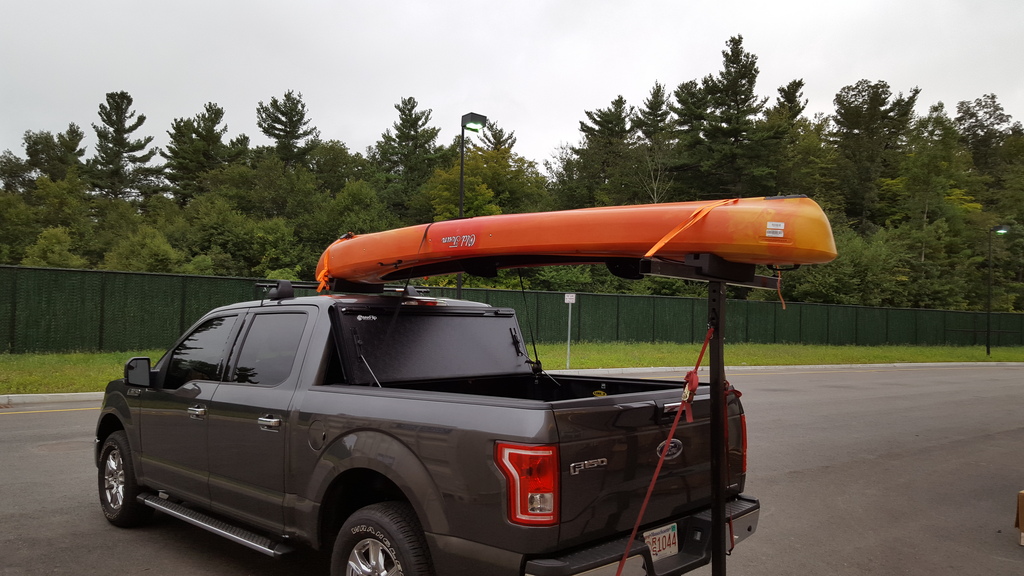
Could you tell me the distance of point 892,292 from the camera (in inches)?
2098

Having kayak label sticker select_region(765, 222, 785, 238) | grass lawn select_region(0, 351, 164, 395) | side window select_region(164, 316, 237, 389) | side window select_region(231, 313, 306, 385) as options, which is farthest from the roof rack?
grass lawn select_region(0, 351, 164, 395)

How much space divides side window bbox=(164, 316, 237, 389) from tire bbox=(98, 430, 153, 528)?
0.82m

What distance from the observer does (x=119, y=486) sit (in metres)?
5.67

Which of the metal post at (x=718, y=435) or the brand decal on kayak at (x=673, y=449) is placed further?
the brand decal on kayak at (x=673, y=449)

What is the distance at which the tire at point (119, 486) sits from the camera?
548cm

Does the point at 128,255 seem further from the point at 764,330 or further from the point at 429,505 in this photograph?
the point at 429,505

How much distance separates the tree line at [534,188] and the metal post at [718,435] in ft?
111

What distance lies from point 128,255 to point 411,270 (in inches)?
1734

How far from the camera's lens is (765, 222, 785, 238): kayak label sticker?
312 centimetres

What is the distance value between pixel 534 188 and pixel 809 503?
164 ft

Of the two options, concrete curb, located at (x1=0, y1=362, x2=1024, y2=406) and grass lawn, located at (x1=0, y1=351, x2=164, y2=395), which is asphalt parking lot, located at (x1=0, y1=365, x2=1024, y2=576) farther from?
grass lawn, located at (x1=0, y1=351, x2=164, y2=395)

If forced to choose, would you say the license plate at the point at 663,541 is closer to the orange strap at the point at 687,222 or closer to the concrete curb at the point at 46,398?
the orange strap at the point at 687,222

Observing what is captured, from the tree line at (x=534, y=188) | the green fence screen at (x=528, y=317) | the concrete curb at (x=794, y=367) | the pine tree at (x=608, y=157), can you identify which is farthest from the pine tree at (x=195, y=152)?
the concrete curb at (x=794, y=367)

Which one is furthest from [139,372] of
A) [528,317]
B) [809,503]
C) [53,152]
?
[53,152]
